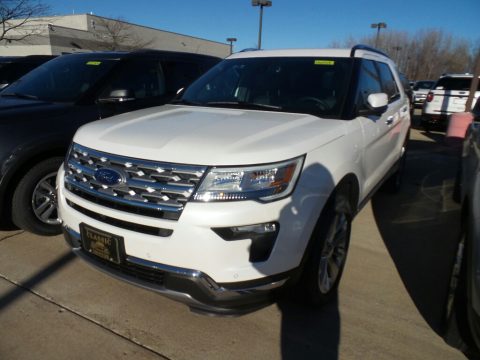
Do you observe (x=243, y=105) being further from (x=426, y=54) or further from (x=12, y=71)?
(x=426, y=54)

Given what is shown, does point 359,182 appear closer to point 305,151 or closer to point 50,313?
point 305,151

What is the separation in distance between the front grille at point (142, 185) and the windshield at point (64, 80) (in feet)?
6.71

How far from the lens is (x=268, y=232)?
1988 mm

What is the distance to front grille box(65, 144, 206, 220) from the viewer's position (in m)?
2.00

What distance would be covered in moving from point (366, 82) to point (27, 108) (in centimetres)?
317

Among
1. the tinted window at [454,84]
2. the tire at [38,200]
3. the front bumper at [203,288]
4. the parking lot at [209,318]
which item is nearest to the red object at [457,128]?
the tinted window at [454,84]

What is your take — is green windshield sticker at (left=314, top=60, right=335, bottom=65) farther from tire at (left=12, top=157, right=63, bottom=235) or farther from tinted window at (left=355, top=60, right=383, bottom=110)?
tire at (left=12, top=157, right=63, bottom=235)

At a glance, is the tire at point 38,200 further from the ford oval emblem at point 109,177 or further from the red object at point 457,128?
the red object at point 457,128

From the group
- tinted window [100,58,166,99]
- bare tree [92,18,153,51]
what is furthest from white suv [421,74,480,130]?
bare tree [92,18,153,51]

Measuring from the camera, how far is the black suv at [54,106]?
3.38m

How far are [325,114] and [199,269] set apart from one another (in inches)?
62.1

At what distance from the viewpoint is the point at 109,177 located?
2197 millimetres

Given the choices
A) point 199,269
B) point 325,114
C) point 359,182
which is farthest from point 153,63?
point 199,269

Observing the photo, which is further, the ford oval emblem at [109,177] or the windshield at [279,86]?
the windshield at [279,86]
